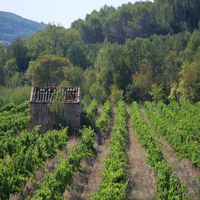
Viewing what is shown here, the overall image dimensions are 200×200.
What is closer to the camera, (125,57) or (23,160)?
(23,160)

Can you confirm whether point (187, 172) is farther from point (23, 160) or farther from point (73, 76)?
point (73, 76)

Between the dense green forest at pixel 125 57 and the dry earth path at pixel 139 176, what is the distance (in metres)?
26.8

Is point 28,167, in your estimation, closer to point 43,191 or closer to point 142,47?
point 43,191

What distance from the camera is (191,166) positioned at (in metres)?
20.5

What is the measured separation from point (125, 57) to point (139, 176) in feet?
→ 155

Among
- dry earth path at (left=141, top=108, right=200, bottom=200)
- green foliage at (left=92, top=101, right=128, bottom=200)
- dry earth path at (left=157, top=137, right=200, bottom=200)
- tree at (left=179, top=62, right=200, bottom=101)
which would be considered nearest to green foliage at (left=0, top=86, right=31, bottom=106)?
tree at (left=179, top=62, right=200, bottom=101)

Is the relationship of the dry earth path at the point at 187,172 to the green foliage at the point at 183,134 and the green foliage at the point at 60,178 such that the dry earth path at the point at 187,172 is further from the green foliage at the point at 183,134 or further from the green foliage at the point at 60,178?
the green foliage at the point at 60,178

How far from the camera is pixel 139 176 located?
60.7 feet

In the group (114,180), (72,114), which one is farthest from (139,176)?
(72,114)

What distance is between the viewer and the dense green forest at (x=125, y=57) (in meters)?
56.6

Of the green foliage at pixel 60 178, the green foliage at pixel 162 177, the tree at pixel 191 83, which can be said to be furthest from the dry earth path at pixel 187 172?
the tree at pixel 191 83

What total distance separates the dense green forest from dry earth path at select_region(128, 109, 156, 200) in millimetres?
26839

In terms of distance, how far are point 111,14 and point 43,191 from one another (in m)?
90.7

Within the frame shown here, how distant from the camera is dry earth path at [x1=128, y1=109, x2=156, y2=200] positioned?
1619cm
